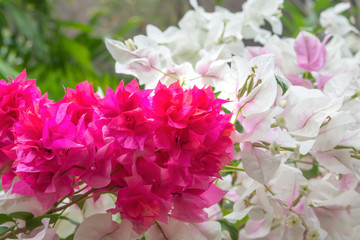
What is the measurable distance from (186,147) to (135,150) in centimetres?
3

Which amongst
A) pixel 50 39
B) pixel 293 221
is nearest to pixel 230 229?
pixel 293 221

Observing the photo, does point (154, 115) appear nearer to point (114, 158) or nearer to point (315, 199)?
point (114, 158)

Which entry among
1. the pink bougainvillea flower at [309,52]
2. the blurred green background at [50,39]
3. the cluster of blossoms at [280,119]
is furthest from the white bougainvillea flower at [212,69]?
the blurred green background at [50,39]

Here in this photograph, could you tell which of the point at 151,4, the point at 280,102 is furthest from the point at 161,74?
the point at 151,4

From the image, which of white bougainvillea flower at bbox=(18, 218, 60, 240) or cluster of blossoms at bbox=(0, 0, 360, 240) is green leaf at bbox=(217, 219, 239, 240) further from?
white bougainvillea flower at bbox=(18, 218, 60, 240)

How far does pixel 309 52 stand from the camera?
47cm

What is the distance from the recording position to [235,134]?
32cm

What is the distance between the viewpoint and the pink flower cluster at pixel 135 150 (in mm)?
282

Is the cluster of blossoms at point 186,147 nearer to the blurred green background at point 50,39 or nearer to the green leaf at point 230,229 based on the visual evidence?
the green leaf at point 230,229

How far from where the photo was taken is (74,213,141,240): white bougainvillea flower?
1.04 ft

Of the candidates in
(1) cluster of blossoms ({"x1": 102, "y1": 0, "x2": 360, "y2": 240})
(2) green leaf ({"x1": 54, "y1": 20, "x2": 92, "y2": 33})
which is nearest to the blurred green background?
(2) green leaf ({"x1": 54, "y1": 20, "x2": 92, "y2": 33})

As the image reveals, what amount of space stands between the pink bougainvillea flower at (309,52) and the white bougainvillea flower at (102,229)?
263mm

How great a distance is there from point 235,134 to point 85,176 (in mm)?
113

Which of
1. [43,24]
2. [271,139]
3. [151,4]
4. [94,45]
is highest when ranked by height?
[271,139]
